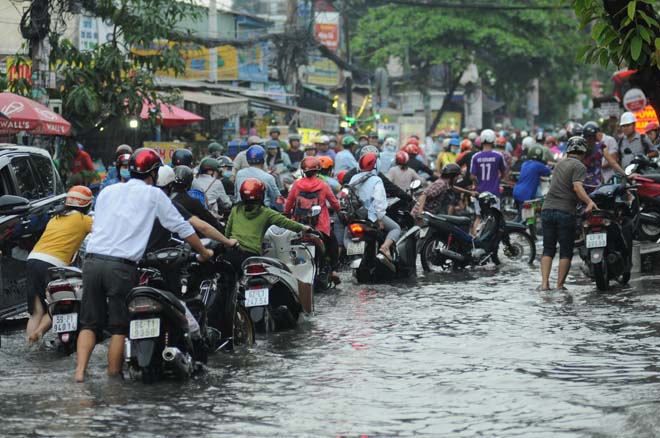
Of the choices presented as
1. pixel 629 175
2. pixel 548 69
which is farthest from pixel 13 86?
pixel 548 69

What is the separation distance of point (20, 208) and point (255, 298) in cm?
226

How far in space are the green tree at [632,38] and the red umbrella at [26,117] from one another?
9349mm

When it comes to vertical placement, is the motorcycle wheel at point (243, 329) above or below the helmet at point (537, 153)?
below

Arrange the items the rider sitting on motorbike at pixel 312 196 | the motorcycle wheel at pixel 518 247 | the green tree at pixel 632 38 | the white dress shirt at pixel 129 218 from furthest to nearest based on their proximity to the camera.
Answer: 1. the motorcycle wheel at pixel 518 247
2. the rider sitting on motorbike at pixel 312 196
3. the white dress shirt at pixel 129 218
4. the green tree at pixel 632 38

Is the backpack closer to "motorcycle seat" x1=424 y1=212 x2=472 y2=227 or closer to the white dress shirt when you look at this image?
"motorcycle seat" x1=424 y1=212 x2=472 y2=227

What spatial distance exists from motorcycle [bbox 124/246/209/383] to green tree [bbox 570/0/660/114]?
3246 mm

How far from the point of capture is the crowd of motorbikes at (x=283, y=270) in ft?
27.3

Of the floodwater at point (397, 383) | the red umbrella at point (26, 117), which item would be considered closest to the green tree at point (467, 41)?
the red umbrella at point (26, 117)

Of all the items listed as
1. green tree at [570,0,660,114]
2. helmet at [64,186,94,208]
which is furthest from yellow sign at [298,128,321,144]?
green tree at [570,0,660,114]

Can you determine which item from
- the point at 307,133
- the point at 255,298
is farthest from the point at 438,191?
the point at 307,133

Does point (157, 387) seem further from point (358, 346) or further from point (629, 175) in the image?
point (629, 175)

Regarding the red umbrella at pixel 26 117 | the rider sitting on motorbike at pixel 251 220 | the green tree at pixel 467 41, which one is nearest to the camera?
the rider sitting on motorbike at pixel 251 220

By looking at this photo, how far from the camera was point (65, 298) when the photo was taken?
9.13m

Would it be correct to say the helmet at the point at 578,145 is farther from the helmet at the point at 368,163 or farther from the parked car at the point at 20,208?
the parked car at the point at 20,208
